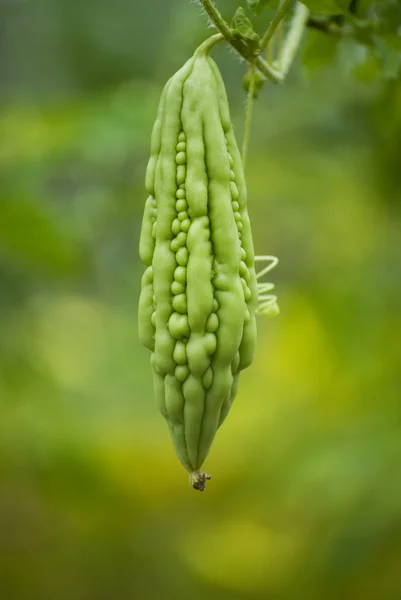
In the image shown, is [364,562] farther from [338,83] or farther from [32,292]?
[32,292]

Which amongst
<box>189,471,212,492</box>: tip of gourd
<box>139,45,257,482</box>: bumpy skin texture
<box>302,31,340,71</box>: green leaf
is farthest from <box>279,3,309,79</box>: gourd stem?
<box>189,471,212,492</box>: tip of gourd

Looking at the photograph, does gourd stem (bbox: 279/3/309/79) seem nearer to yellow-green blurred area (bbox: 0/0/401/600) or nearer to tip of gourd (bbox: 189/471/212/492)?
yellow-green blurred area (bbox: 0/0/401/600)

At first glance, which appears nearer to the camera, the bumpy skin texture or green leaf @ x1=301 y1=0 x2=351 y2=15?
the bumpy skin texture

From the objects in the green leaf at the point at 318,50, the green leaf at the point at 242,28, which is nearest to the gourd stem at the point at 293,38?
the green leaf at the point at 318,50

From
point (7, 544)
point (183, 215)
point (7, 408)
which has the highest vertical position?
point (183, 215)

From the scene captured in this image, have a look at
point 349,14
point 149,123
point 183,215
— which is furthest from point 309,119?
point 183,215

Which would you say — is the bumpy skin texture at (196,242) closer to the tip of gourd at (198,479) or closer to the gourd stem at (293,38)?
the tip of gourd at (198,479)

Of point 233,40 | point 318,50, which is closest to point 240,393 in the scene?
point 318,50
